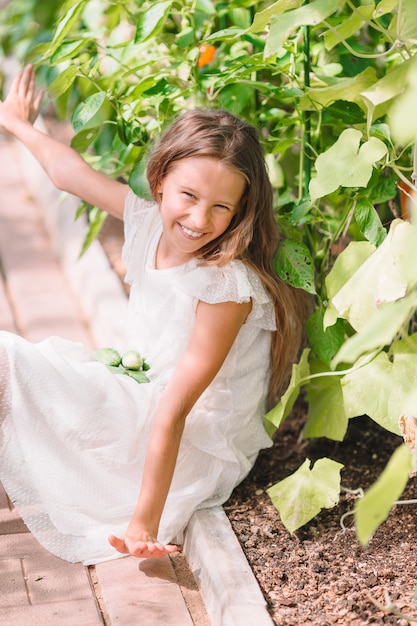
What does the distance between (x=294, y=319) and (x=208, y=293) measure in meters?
0.28

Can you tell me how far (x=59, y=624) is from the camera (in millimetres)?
1680

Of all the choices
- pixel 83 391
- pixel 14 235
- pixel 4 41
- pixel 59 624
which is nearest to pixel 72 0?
pixel 83 391

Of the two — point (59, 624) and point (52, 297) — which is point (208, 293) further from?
point (52, 297)

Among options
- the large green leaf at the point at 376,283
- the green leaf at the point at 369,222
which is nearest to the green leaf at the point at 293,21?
the large green leaf at the point at 376,283

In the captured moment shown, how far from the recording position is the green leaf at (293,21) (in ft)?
4.73

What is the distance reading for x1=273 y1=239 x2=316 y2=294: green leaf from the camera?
6.37 feet

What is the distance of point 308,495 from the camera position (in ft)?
6.06

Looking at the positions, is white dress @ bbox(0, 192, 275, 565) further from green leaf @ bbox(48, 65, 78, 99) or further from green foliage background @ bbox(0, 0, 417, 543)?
green leaf @ bbox(48, 65, 78, 99)

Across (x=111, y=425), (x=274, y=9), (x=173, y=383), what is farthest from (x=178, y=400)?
(x=274, y=9)

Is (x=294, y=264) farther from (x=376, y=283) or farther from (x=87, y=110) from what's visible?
(x=87, y=110)

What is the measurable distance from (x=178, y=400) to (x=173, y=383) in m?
0.04

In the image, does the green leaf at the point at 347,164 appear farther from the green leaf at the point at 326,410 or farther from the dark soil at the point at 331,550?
the dark soil at the point at 331,550

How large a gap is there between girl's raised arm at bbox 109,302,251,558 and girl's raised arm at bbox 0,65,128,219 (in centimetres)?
47

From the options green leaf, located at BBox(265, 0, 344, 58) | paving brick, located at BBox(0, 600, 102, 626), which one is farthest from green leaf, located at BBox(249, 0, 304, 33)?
paving brick, located at BBox(0, 600, 102, 626)
